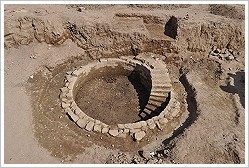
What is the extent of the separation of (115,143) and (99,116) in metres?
2.26

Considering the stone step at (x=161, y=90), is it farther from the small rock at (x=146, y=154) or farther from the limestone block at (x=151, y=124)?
the small rock at (x=146, y=154)

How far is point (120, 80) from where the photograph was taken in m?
14.6

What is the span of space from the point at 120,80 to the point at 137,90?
1113 millimetres

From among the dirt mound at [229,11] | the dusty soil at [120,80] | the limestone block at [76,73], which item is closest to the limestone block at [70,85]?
the dusty soil at [120,80]

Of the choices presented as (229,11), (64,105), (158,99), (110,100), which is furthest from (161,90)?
(229,11)

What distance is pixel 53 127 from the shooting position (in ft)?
35.5

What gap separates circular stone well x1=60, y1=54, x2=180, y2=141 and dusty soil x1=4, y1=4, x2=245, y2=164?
0.86 ft

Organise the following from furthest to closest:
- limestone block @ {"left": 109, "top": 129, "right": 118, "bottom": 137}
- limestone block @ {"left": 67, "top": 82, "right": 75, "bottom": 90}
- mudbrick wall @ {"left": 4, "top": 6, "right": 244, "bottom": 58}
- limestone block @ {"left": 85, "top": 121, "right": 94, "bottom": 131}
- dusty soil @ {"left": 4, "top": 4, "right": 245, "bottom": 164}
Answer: mudbrick wall @ {"left": 4, "top": 6, "right": 244, "bottom": 58} < limestone block @ {"left": 67, "top": 82, "right": 75, "bottom": 90} < limestone block @ {"left": 85, "top": 121, "right": 94, "bottom": 131} < limestone block @ {"left": 109, "top": 129, "right": 118, "bottom": 137} < dusty soil @ {"left": 4, "top": 4, "right": 245, "bottom": 164}

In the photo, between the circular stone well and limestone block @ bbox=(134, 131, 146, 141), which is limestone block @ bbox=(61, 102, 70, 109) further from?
limestone block @ bbox=(134, 131, 146, 141)

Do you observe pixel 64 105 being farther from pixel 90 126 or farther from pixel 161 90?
pixel 161 90

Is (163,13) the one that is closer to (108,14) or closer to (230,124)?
(108,14)

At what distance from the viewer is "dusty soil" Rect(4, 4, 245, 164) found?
33.5ft

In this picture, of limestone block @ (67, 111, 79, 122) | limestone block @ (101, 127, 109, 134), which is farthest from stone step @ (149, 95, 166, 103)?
limestone block @ (67, 111, 79, 122)

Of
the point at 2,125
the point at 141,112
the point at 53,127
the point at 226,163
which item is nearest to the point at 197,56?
the point at 141,112
